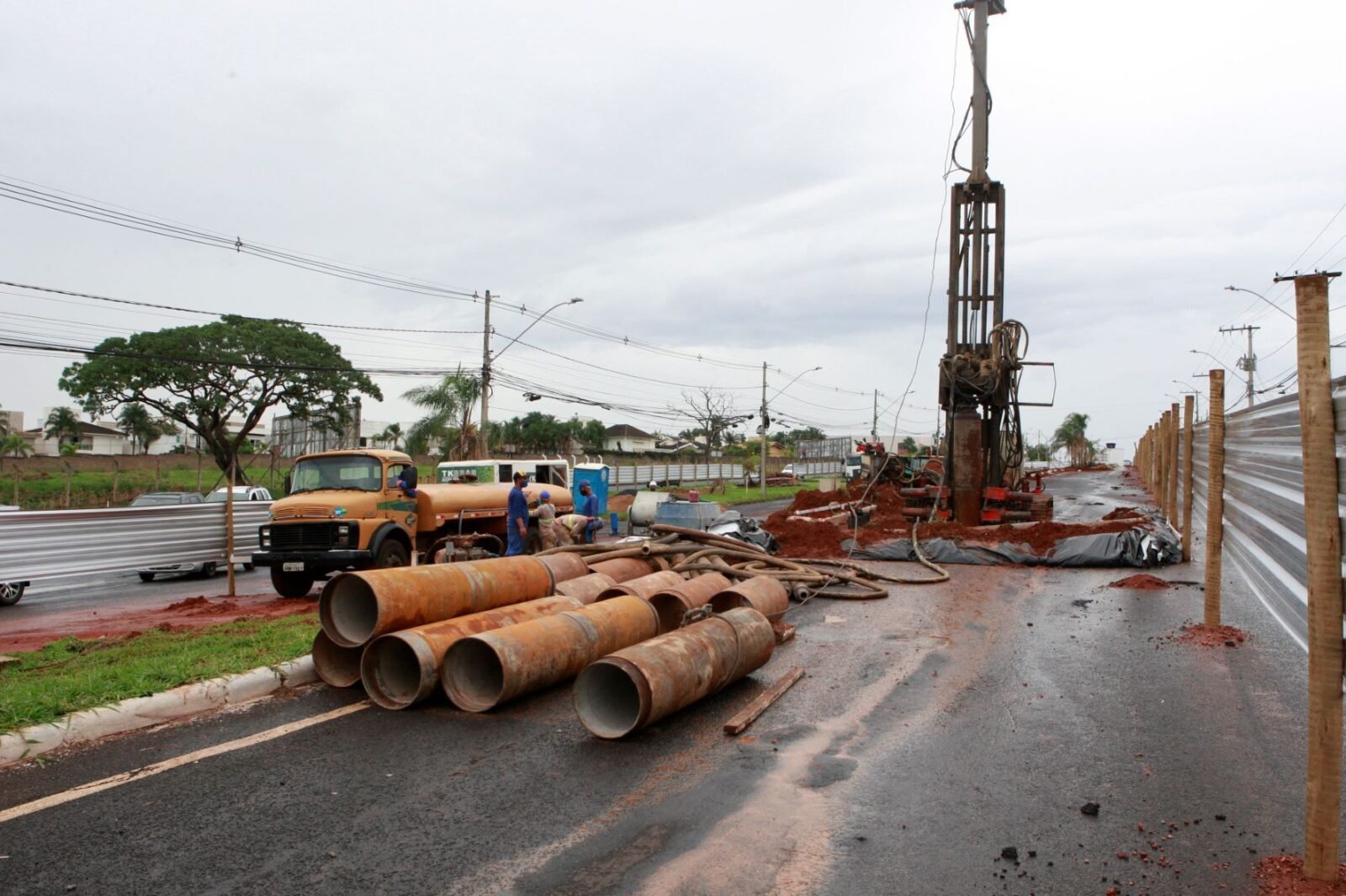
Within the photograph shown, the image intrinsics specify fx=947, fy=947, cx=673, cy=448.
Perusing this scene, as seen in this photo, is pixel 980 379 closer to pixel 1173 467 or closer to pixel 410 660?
pixel 1173 467

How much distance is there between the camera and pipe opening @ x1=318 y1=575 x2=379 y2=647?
7254 millimetres

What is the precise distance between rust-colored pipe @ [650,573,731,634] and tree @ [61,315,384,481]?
31.7 metres

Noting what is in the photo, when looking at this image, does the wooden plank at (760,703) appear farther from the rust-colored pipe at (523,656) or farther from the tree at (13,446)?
the tree at (13,446)

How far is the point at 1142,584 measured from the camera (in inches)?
471

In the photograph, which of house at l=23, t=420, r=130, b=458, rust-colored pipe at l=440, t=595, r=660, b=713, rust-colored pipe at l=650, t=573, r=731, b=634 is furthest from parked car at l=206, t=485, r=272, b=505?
house at l=23, t=420, r=130, b=458

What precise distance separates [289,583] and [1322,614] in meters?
12.9

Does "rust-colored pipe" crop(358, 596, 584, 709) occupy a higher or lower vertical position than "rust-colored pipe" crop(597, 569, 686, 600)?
lower

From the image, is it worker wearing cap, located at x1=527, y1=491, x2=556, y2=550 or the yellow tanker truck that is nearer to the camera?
the yellow tanker truck

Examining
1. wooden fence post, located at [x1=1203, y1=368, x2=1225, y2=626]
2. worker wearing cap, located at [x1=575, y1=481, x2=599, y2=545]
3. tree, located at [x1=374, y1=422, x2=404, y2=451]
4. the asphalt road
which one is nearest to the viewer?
the asphalt road

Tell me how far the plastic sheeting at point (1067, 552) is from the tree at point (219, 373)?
2886cm

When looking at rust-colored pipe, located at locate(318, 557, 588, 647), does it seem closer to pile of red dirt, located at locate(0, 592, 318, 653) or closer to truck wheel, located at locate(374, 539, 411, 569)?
pile of red dirt, located at locate(0, 592, 318, 653)

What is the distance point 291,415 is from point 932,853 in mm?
43512

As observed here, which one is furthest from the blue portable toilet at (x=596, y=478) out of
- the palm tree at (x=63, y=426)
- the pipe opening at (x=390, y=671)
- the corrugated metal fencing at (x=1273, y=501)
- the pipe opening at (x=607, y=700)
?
the palm tree at (x=63, y=426)

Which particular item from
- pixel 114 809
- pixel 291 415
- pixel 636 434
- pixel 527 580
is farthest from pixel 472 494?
pixel 636 434
